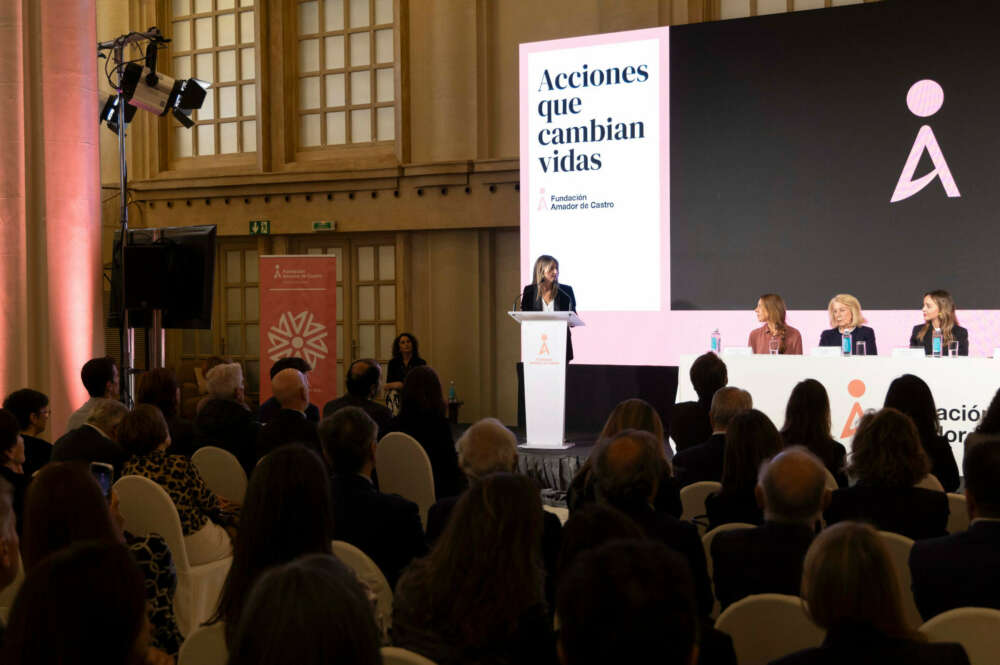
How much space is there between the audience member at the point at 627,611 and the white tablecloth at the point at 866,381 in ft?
16.6

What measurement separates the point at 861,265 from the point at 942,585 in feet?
19.8

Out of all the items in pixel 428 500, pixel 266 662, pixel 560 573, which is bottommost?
pixel 428 500

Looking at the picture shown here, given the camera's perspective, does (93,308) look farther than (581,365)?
No

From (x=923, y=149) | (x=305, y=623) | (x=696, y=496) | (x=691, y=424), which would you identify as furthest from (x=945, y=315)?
(x=305, y=623)

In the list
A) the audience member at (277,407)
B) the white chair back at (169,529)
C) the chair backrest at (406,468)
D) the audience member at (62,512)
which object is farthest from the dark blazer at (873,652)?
the audience member at (277,407)

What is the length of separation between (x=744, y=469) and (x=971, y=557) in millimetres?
888

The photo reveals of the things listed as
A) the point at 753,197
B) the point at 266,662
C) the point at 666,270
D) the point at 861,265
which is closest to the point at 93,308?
the point at 666,270

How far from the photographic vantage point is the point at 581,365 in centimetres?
884

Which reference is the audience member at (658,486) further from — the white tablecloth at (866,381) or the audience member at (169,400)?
the white tablecloth at (866,381)

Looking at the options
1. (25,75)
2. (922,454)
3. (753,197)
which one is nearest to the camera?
(922,454)

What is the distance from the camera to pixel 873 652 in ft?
5.33

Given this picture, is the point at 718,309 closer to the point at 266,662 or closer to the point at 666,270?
the point at 666,270

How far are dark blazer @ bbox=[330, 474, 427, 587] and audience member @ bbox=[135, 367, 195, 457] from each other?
2017 mm

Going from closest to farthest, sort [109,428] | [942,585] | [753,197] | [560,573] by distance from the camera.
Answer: [560,573] < [942,585] < [109,428] < [753,197]
